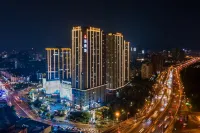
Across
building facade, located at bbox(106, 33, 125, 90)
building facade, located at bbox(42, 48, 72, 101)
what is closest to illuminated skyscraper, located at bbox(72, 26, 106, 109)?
building facade, located at bbox(106, 33, 125, 90)

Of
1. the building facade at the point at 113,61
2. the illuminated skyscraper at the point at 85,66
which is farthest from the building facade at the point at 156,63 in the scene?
the illuminated skyscraper at the point at 85,66

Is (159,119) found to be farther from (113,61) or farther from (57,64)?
(57,64)

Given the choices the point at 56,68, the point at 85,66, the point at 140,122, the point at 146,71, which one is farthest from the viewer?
the point at 146,71

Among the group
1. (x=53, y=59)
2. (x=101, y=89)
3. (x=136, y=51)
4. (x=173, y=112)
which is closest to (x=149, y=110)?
(x=173, y=112)

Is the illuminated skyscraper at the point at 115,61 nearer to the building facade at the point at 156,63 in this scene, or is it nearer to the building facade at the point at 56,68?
the building facade at the point at 56,68

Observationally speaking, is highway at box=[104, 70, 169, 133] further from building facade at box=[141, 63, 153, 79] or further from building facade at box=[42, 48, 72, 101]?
→ building facade at box=[141, 63, 153, 79]

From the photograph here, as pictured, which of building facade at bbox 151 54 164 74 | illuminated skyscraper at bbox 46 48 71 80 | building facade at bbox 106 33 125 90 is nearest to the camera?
building facade at bbox 106 33 125 90

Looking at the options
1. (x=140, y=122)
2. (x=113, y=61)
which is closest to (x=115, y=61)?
(x=113, y=61)

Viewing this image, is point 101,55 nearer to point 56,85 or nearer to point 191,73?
point 56,85
